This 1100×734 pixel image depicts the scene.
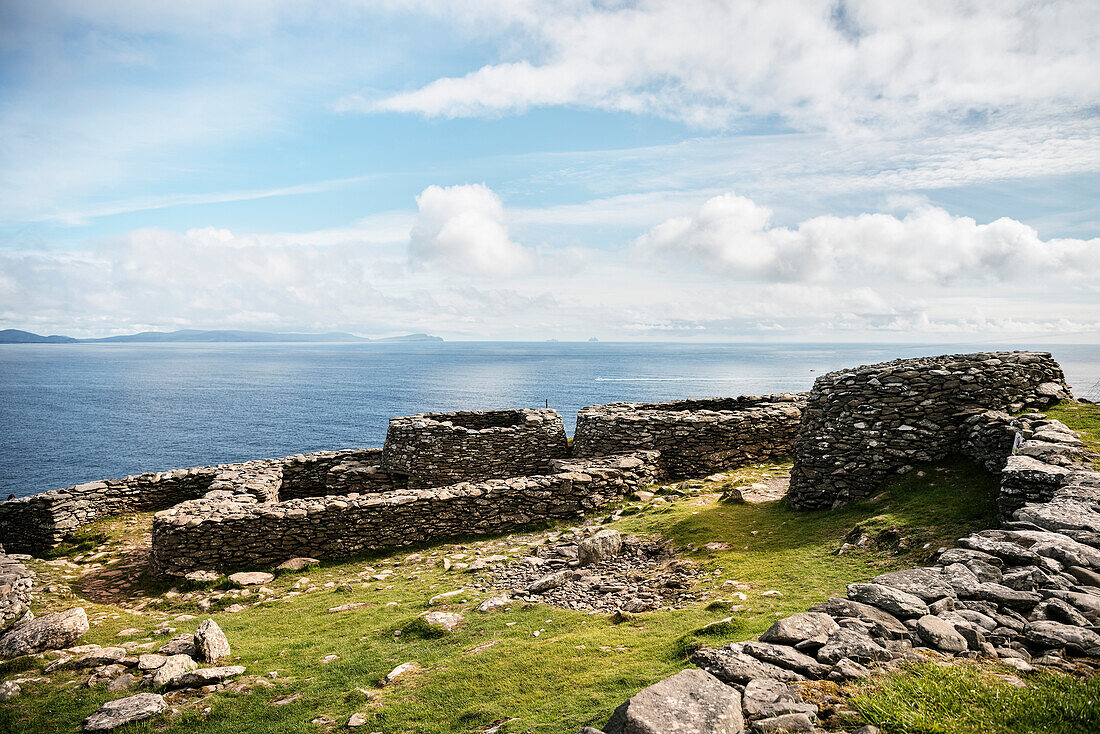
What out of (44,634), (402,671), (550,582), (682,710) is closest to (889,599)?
(682,710)

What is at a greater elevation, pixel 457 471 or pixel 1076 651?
pixel 1076 651

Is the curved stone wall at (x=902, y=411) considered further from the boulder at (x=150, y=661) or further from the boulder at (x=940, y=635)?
the boulder at (x=150, y=661)

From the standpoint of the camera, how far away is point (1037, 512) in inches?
328

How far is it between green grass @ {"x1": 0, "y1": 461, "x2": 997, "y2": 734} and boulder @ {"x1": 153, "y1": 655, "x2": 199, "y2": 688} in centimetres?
56

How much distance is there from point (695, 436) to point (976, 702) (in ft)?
58.2

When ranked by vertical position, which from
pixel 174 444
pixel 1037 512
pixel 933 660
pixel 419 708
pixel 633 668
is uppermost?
pixel 1037 512

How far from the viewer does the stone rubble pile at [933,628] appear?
4.89 metres

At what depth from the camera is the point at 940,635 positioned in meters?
5.65

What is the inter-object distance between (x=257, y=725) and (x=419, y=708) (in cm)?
212

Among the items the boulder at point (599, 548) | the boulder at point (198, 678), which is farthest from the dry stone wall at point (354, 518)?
the boulder at point (198, 678)

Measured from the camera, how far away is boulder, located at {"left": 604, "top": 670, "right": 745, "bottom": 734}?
4566 millimetres

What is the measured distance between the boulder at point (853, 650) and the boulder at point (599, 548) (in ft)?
26.3

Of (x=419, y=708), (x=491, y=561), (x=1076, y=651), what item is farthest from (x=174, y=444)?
(x=1076, y=651)

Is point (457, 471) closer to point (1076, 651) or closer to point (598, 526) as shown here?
point (598, 526)
